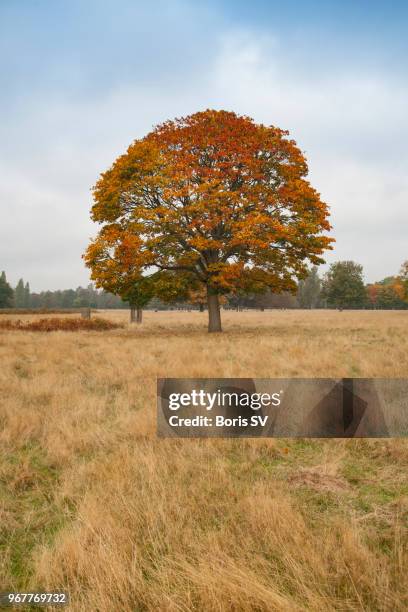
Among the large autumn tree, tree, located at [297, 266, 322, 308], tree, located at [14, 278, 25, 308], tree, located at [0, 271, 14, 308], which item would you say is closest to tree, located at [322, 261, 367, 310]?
tree, located at [297, 266, 322, 308]

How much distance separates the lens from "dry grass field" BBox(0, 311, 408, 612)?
7.28 ft

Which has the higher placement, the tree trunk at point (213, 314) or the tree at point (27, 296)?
the tree at point (27, 296)

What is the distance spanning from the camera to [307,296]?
11562 cm

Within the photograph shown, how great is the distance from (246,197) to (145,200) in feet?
16.0

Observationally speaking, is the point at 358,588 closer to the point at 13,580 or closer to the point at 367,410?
the point at 13,580

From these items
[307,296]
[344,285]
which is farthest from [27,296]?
[344,285]

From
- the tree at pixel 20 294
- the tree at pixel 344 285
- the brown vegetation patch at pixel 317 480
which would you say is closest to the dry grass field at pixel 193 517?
the brown vegetation patch at pixel 317 480

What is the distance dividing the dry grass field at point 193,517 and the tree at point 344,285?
2830 inches

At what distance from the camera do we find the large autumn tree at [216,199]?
57.9ft

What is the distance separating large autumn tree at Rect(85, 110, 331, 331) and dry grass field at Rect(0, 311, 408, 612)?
1290cm

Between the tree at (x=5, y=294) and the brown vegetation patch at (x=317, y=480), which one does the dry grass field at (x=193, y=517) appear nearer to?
the brown vegetation patch at (x=317, y=480)
